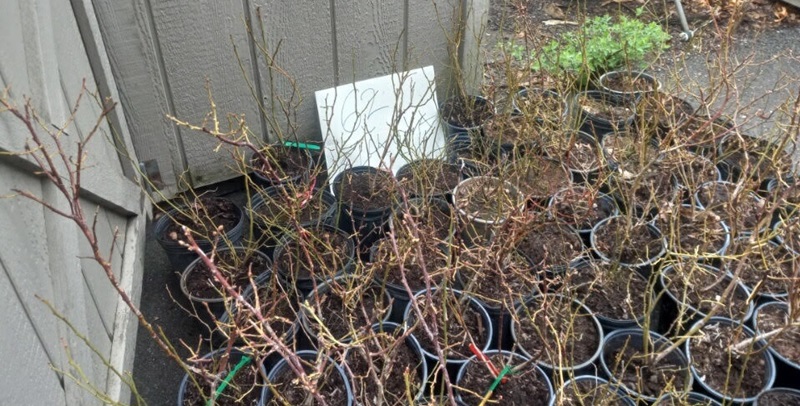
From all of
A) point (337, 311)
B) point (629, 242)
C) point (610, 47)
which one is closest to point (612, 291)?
point (629, 242)

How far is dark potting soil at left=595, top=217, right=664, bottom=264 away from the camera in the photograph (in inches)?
96.4

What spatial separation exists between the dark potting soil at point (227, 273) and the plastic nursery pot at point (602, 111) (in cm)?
177

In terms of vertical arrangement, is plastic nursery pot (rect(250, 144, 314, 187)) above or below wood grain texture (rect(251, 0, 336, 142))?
below

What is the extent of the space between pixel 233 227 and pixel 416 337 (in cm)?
99

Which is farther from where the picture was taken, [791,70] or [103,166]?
[791,70]

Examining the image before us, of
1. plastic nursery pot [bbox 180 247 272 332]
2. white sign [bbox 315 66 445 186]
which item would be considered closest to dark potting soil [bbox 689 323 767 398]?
white sign [bbox 315 66 445 186]

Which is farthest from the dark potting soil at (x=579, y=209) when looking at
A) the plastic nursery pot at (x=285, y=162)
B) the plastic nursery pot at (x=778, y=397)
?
the plastic nursery pot at (x=285, y=162)

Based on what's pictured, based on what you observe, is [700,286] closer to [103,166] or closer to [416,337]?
[416,337]

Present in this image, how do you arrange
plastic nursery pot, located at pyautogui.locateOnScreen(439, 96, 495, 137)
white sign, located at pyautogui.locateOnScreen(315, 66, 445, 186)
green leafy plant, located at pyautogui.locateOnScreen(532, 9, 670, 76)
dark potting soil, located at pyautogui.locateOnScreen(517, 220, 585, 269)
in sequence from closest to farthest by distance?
dark potting soil, located at pyautogui.locateOnScreen(517, 220, 585, 269), white sign, located at pyautogui.locateOnScreen(315, 66, 445, 186), plastic nursery pot, located at pyautogui.locateOnScreen(439, 96, 495, 137), green leafy plant, located at pyautogui.locateOnScreen(532, 9, 670, 76)

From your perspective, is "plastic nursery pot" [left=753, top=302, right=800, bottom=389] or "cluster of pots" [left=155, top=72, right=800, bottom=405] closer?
"cluster of pots" [left=155, top=72, right=800, bottom=405]

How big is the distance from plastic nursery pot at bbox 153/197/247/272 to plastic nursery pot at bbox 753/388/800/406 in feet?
6.40

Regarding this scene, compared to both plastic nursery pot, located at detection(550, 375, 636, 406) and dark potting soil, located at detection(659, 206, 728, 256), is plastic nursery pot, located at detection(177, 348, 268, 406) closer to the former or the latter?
plastic nursery pot, located at detection(550, 375, 636, 406)

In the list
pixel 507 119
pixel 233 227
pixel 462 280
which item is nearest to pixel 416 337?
pixel 462 280

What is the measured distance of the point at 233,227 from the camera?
269 centimetres
